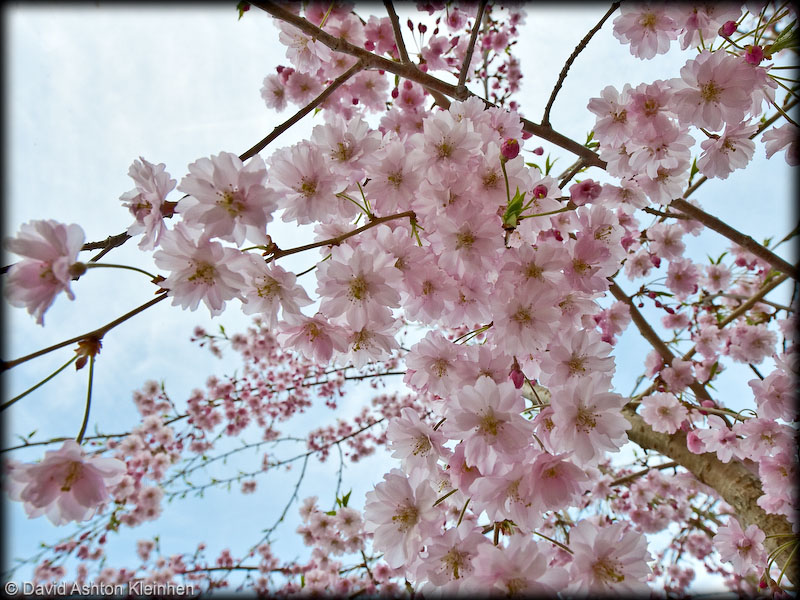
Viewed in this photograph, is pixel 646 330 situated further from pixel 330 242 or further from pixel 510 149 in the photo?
pixel 330 242

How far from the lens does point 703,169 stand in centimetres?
190

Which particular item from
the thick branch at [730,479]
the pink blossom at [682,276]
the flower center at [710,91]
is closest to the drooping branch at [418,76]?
the flower center at [710,91]

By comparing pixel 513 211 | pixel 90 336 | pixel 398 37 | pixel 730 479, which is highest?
pixel 398 37

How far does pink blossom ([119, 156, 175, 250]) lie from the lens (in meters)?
1.20

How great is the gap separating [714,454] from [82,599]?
5.12 meters

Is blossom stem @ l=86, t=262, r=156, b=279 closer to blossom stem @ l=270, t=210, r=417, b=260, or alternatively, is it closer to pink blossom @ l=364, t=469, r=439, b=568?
blossom stem @ l=270, t=210, r=417, b=260

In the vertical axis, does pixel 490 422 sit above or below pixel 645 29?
below

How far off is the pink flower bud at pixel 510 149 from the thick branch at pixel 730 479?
85.2 inches

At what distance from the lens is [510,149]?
1.40m

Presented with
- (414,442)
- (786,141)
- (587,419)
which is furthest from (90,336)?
(786,141)

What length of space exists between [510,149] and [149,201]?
3.64 feet

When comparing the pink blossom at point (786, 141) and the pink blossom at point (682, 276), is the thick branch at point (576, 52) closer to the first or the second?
the pink blossom at point (786, 141)

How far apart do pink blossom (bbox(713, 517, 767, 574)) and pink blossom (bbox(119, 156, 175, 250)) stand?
3.06 metres
